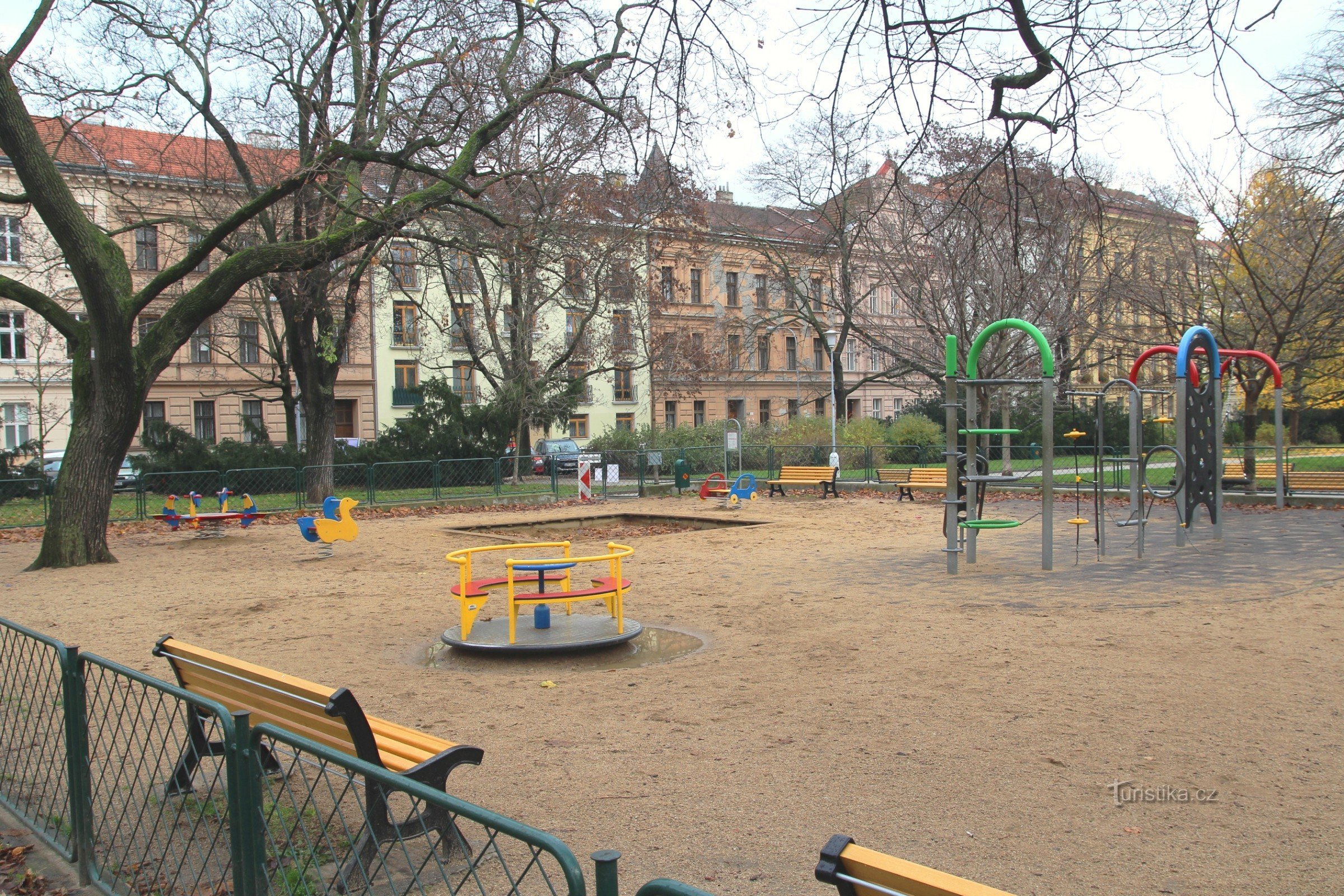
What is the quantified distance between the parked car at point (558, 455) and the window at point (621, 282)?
619cm

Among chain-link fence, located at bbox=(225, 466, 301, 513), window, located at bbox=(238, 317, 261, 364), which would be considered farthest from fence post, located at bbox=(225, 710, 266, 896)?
window, located at bbox=(238, 317, 261, 364)

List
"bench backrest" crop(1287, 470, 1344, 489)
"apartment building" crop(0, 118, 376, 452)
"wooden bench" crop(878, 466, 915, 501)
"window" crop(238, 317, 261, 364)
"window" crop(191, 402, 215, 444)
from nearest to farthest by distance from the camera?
"bench backrest" crop(1287, 470, 1344, 489) → "wooden bench" crop(878, 466, 915, 501) → "apartment building" crop(0, 118, 376, 452) → "window" crop(238, 317, 261, 364) → "window" crop(191, 402, 215, 444)

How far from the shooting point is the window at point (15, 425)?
→ 4500cm

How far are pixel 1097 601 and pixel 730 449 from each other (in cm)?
2027

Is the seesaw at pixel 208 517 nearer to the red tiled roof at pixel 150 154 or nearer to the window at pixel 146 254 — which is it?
the red tiled roof at pixel 150 154

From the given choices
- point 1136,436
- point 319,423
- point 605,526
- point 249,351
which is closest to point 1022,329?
point 1136,436

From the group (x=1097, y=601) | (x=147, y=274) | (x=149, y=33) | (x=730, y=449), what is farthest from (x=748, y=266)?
(x=1097, y=601)

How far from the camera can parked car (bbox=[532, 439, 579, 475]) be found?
38906mm

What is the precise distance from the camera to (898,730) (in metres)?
6.20

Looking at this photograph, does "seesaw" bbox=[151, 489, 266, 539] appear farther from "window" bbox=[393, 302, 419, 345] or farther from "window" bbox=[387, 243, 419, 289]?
"window" bbox=[393, 302, 419, 345]

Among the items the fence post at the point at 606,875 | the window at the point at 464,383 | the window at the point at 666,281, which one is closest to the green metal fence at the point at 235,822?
the fence post at the point at 606,875

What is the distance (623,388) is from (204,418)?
22.2 meters

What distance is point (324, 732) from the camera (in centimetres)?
428

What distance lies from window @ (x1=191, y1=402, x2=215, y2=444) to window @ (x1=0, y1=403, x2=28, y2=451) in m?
6.87
